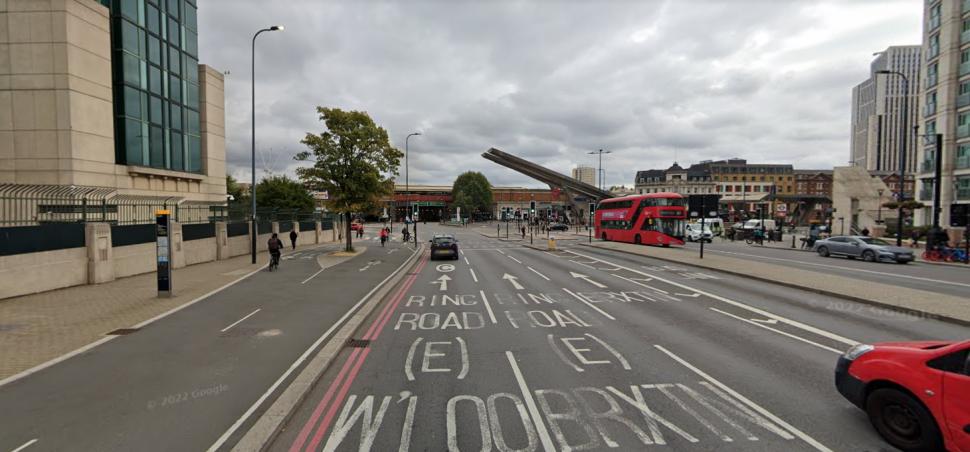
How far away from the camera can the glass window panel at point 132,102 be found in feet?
88.7

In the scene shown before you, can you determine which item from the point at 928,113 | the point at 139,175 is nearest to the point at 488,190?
the point at 928,113

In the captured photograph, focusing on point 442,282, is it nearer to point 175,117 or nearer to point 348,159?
point 348,159

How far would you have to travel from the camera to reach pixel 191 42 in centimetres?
3394

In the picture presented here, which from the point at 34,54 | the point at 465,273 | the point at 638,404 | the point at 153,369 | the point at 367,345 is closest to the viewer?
the point at 638,404

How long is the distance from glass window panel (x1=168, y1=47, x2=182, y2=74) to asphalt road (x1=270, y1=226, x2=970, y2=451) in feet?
98.6

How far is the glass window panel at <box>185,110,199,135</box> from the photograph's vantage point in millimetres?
33062

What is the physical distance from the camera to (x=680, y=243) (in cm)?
3381

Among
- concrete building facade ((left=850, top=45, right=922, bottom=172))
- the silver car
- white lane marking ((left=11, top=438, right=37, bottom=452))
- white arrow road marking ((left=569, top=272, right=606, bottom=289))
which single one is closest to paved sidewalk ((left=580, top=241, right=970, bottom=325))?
white arrow road marking ((left=569, top=272, right=606, bottom=289))

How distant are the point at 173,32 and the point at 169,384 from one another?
115 feet

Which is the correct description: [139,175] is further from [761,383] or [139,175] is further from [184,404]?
[761,383]

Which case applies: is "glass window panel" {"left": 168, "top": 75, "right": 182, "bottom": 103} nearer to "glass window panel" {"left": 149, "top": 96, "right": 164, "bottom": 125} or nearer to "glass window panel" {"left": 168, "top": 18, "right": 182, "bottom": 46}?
"glass window panel" {"left": 149, "top": 96, "right": 164, "bottom": 125}

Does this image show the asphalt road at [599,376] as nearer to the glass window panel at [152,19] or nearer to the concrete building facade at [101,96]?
the concrete building facade at [101,96]

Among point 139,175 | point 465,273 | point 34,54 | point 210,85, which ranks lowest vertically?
point 465,273

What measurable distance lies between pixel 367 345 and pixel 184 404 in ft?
10.6
